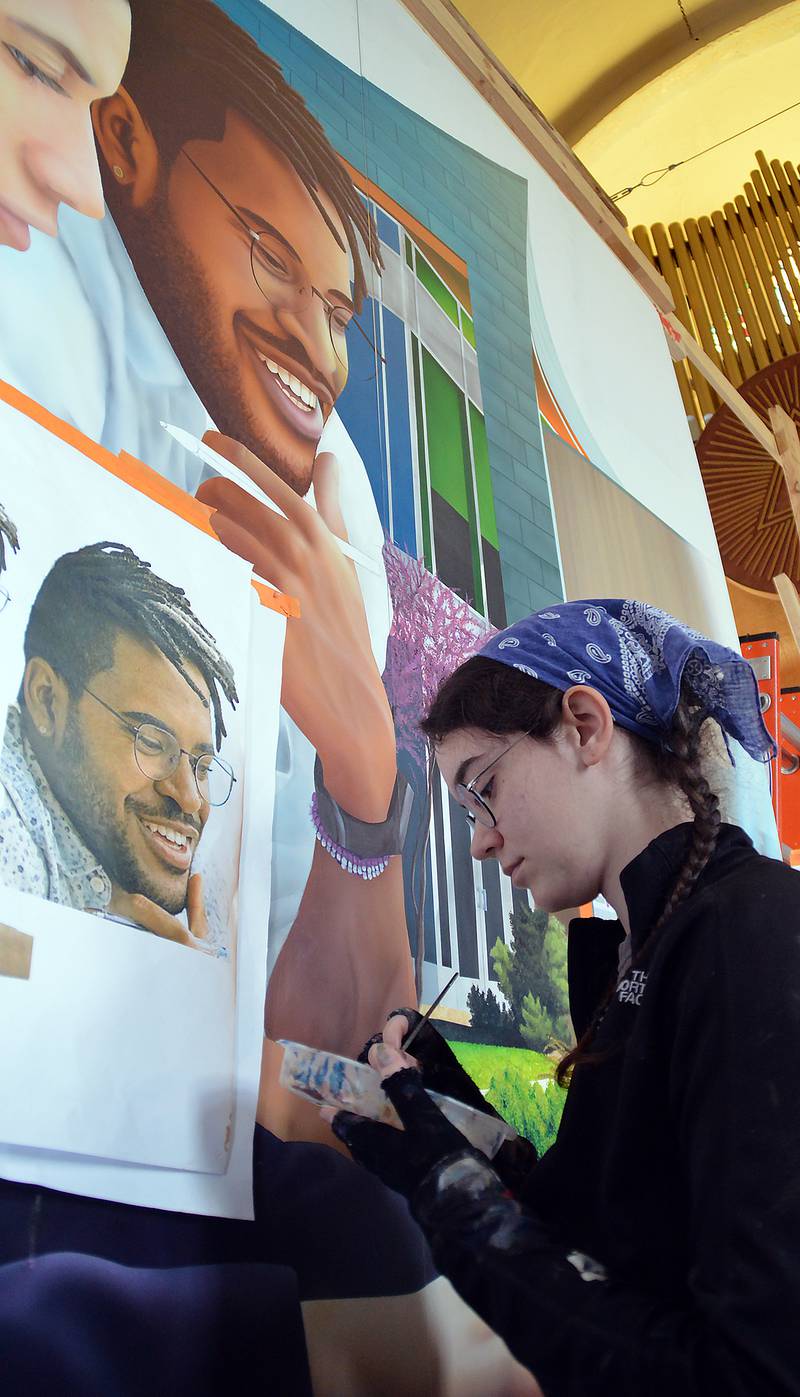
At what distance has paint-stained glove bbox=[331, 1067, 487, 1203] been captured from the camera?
0.79 meters

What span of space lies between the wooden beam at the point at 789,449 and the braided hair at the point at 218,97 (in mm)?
2655

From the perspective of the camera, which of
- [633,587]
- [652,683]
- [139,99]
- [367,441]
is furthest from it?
[633,587]

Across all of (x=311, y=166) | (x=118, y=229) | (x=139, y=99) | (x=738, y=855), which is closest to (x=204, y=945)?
(x=738, y=855)

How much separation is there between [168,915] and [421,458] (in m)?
0.89

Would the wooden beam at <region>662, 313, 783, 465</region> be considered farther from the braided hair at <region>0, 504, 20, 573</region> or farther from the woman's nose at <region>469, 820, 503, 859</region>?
the braided hair at <region>0, 504, 20, 573</region>

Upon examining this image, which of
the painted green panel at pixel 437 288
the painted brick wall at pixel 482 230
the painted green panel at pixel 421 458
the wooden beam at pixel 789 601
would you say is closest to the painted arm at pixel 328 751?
the painted green panel at pixel 421 458

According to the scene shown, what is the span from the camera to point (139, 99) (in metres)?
1.25

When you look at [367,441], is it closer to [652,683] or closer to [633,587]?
[652,683]

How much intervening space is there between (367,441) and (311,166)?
1.36 feet

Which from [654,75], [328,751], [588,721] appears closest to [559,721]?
[588,721]

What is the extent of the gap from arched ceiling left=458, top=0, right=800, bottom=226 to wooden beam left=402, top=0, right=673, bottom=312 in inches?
95.2

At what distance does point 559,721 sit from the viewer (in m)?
0.96

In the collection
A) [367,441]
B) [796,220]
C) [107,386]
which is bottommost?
[107,386]

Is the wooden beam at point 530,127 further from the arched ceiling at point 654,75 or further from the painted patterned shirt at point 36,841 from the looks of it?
the arched ceiling at point 654,75
